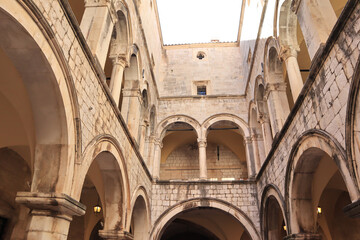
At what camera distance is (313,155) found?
5363 mm

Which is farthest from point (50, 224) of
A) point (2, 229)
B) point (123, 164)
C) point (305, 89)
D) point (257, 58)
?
point (257, 58)

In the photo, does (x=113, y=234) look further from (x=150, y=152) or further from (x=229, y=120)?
(x=229, y=120)

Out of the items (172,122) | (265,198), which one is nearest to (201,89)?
(172,122)

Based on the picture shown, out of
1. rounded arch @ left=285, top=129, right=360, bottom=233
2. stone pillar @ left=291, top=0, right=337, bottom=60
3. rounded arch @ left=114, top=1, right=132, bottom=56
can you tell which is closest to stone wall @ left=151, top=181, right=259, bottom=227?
rounded arch @ left=285, top=129, right=360, bottom=233

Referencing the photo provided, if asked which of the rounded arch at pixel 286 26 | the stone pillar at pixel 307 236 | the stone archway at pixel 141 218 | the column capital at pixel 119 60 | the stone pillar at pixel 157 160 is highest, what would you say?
the rounded arch at pixel 286 26

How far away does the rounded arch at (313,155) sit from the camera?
381 centimetres

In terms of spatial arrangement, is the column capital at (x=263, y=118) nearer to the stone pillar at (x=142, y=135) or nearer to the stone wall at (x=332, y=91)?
the stone wall at (x=332, y=91)

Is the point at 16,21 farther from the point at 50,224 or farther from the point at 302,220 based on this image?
the point at 302,220

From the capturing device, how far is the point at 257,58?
32.6 feet

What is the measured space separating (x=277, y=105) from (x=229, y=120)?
13.5ft

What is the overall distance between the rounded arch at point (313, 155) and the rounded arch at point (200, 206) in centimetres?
320

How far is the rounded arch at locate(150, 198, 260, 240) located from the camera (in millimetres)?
9188

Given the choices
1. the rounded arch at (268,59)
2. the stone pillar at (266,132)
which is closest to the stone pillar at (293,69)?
the rounded arch at (268,59)

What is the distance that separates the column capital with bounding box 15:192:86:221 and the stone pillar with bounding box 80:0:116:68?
8.66 feet
